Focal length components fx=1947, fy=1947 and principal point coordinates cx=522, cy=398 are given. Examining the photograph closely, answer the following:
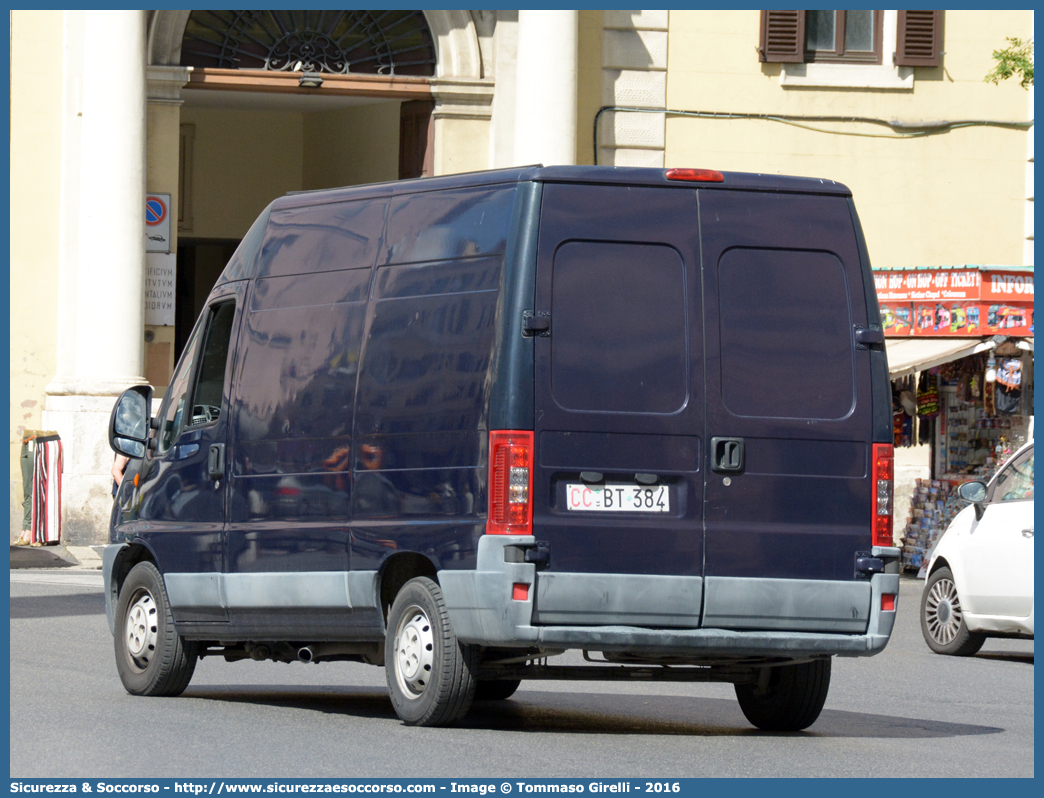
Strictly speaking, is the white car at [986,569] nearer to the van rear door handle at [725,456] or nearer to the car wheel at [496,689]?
the car wheel at [496,689]

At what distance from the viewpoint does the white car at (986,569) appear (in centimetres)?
1290

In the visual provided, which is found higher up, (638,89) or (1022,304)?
(638,89)

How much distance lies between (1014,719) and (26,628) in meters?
6.75

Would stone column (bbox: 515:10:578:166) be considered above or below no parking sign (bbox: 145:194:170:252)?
above

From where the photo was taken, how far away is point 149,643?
9789mm

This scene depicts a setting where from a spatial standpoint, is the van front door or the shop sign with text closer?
the van front door

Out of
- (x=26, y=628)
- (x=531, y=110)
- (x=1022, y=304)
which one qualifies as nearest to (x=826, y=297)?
(x=26, y=628)

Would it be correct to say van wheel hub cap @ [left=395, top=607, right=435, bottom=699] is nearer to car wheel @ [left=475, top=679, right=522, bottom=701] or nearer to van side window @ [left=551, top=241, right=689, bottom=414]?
van side window @ [left=551, top=241, right=689, bottom=414]

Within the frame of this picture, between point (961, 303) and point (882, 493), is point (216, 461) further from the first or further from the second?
point (961, 303)

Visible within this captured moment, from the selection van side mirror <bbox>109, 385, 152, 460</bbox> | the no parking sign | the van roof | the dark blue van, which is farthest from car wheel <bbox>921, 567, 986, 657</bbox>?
the no parking sign

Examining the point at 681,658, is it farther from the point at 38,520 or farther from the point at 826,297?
the point at 38,520

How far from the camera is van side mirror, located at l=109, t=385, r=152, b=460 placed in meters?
9.88

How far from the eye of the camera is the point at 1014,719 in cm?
979

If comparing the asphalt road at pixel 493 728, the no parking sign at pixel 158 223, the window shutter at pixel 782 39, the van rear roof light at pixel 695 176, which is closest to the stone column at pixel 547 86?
the window shutter at pixel 782 39
